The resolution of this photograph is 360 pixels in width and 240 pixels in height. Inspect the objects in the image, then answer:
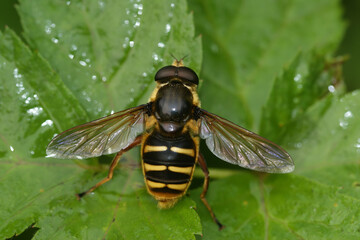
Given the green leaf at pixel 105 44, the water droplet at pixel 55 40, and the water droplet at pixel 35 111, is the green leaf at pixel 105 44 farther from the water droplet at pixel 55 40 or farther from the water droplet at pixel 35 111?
the water droplet at pixel 35 111

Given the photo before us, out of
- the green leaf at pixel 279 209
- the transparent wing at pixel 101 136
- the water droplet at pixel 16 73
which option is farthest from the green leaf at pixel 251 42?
the water droplet at pixel 16 73

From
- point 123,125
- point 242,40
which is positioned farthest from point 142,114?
point 242,40

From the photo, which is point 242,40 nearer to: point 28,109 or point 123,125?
point 123,125

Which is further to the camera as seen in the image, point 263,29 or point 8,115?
point 263,29

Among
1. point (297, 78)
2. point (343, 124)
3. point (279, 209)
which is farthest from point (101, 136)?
point (343, 124)

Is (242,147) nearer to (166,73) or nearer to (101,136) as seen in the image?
(166,73)
